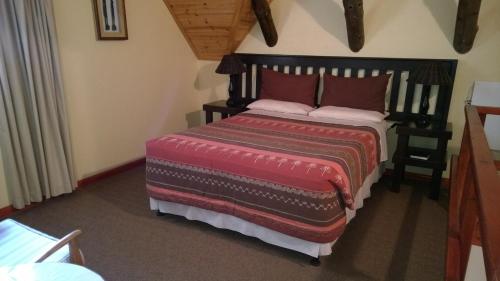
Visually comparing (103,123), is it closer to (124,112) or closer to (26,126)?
(124,112)

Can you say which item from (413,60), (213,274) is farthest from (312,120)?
(213,274)

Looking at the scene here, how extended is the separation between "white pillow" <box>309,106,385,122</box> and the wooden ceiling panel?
1.26 meters

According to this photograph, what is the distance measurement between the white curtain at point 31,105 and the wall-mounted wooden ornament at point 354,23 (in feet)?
7.78

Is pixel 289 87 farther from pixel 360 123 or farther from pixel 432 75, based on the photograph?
pixel 432 75

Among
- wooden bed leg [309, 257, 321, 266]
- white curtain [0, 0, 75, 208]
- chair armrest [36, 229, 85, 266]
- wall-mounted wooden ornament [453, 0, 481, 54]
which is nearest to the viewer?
chair armrest [36, 229, 85, 266]

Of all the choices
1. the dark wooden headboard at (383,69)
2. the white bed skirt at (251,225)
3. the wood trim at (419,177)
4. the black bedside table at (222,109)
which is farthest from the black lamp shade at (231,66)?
the wood trim at (419,177)

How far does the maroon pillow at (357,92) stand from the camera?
3.08 metres

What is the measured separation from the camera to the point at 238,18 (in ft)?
11.2

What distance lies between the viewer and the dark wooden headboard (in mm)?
2988

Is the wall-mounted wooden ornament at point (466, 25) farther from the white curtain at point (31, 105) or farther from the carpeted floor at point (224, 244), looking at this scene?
the white curtain at point (31, 105)

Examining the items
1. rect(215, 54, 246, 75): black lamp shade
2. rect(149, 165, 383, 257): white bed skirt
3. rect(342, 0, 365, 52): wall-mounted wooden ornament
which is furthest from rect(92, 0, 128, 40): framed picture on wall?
rect(342, 0, 365, 52): wall-mounted wooden ornament

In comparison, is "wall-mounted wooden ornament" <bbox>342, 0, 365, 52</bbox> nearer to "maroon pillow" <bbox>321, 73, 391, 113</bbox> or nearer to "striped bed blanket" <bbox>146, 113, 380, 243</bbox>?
"maroon pillow" <bbox>321, 73, 391, 113</bbox>

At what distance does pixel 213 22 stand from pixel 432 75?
84.5 inches

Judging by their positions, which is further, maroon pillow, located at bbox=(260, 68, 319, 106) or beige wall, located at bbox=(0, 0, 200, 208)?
maroon pillow, located at bbox=(260, 68, 319, 106)
